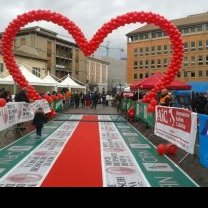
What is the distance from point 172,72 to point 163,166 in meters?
12.8

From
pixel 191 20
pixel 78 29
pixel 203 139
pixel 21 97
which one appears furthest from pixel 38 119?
pixel 191 20

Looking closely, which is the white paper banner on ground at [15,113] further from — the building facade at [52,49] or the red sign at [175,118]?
the building facade at [52,49]

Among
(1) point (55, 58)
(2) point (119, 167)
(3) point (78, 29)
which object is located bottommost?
(2) point (119, 167)

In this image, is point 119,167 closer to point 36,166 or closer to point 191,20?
point 36,166

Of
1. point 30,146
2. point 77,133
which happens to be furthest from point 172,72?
point 30,146

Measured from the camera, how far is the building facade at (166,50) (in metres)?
100

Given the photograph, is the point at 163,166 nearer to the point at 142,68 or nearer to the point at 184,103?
the point at 184,103

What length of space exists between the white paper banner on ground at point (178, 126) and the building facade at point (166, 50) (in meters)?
89.7

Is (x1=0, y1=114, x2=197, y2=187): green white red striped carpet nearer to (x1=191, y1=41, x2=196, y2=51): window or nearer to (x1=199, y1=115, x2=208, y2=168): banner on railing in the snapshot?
(x1=199, y1=115, x2=208, y2=168): banner on railing

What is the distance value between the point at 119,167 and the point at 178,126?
2.10 metres

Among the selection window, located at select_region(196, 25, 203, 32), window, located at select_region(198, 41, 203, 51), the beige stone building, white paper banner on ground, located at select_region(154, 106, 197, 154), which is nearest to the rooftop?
window, located at select_region(196, 25, 203, 32)

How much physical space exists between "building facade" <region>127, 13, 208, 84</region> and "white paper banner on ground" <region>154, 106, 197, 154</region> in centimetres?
8966

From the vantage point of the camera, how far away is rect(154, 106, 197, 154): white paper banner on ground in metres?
9.69

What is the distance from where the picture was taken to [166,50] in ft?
349
